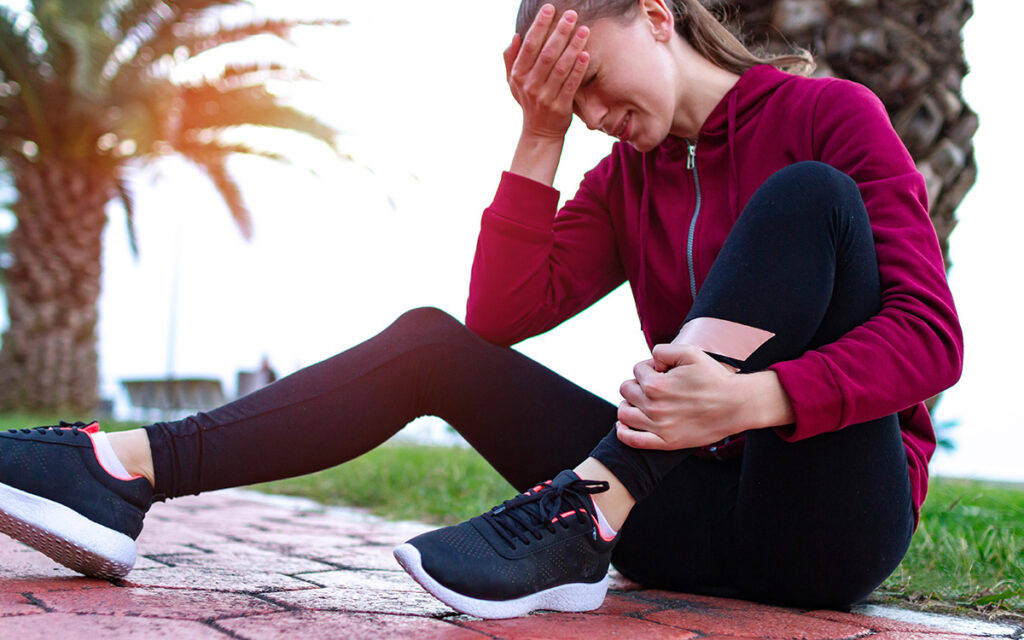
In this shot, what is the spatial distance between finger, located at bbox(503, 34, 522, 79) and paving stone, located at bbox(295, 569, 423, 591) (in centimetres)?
100

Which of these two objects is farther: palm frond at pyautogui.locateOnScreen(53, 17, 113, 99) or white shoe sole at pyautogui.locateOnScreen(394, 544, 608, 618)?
palm frond at pyautogui.locateOnScreen(53, 17, 113, 99)

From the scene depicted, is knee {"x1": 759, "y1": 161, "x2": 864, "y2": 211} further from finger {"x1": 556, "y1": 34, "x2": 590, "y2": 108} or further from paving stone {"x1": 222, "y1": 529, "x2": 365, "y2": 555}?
paving stone {"x1": 222, "y1": 529, "x2": 365, "y2": 555}

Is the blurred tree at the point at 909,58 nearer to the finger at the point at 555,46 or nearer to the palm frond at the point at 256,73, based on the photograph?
the finger at the point at 555,46

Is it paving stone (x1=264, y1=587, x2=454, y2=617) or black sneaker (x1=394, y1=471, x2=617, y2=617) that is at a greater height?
black sneaker (x1=394, y1=471, x2=617, y2=617)

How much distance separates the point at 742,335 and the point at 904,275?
27 cm

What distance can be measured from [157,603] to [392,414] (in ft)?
1.61

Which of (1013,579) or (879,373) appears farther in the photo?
(1013,579)

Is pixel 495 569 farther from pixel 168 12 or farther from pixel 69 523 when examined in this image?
pixel 168 12

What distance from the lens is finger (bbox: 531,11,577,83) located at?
1498 mm

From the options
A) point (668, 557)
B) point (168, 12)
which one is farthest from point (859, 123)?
point (168, 12)

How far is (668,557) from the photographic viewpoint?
1.56m

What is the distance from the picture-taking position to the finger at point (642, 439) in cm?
119

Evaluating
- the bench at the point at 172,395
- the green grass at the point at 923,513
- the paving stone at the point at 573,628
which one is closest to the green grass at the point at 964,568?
the green grass at the point at 923,513

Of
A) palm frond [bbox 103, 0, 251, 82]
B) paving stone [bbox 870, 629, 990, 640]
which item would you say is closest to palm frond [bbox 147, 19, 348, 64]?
palm frond [bbox 103, 0, 251, 82]
